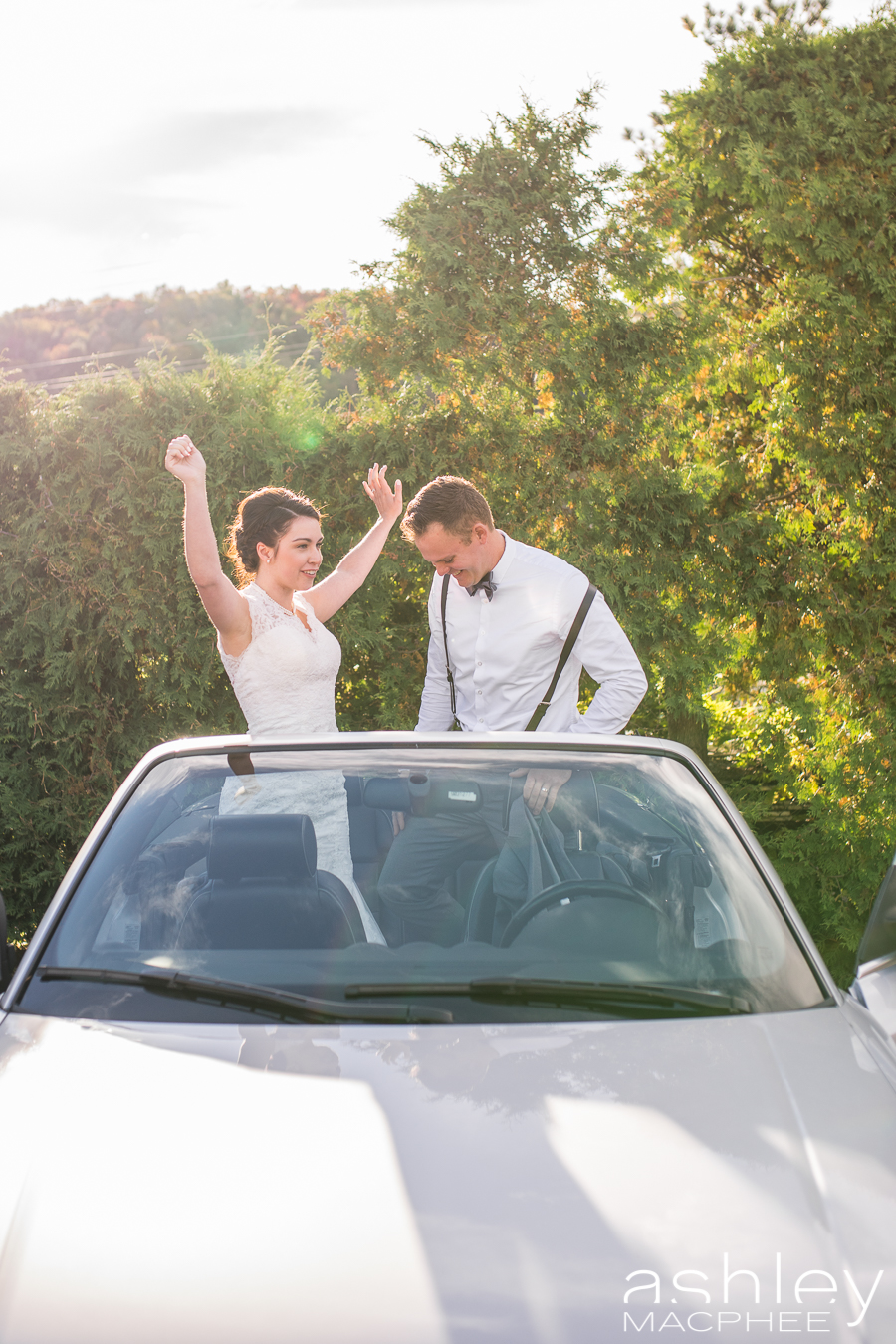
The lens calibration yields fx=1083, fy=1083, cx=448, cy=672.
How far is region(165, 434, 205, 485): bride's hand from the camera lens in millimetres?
3494

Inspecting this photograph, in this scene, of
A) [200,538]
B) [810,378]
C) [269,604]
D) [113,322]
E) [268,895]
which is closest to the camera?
[268,895]

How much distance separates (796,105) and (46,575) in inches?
188

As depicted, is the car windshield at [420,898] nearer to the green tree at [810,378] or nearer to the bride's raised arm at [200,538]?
the bride's raised arm at [200,538]

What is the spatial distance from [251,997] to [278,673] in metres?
1.83

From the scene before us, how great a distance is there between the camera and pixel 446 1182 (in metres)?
1.53

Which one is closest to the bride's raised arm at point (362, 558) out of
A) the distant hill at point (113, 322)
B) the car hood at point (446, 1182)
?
the car hood at point (446, 1182)

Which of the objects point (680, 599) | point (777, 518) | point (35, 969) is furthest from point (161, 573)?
point (35, 969)

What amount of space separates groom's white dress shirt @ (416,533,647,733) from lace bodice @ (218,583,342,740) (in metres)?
0.51

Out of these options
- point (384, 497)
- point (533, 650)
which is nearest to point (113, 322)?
point (384, 497)

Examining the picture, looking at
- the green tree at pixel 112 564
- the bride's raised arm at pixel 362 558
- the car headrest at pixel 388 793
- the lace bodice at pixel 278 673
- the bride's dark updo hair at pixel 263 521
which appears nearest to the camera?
the car headrest at pixel 388 793

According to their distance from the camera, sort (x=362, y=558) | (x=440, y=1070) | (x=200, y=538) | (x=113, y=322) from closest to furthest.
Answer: (x=440, y=1070)
(x=200, y=538)
(x=362, y=558)
(x=113, y=322)

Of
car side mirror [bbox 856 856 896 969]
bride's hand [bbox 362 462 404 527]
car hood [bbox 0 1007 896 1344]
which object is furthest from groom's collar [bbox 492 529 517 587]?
Result: car hood [bbox 0 1007 896 1344]

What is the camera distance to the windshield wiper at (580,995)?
2008 millimetres

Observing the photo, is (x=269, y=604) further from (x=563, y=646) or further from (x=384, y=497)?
(x=563, y=646)
